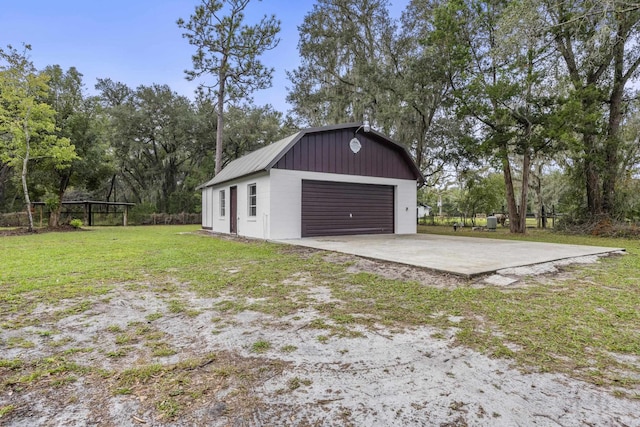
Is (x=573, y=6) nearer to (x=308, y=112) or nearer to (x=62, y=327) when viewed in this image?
(x=308, y=112)

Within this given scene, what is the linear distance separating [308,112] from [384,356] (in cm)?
1862

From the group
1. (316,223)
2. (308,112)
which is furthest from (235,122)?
(316,223)

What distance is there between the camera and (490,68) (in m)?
12.9

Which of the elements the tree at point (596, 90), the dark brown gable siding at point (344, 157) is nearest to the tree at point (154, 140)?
the dark brown gable siding at point (344, 157)

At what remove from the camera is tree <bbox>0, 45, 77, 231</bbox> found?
498 inches

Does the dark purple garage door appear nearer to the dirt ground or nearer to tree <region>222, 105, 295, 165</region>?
the dirt ground

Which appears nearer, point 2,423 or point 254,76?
point 2,423

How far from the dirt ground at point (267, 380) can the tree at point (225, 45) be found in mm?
17776

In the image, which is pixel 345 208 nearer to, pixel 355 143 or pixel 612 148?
pixel 355 143

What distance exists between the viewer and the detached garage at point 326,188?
10180 millimetres

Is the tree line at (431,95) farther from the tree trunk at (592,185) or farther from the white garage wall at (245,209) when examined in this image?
the white garage wall at (245,209)

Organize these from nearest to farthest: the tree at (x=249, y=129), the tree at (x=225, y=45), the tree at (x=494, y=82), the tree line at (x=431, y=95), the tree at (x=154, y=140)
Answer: the tree line at (x=431, y=95), the tree at (x=494, y=82), the tree at (x=225, y=45), the tree at (x=154, y=140), the tree at (x=249, y=129)

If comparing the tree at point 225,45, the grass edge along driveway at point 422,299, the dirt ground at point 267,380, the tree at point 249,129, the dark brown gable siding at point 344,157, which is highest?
the tree at point 225,45

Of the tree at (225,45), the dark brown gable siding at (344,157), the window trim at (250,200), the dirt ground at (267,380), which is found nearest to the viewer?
the dirt ground at (267,380)
